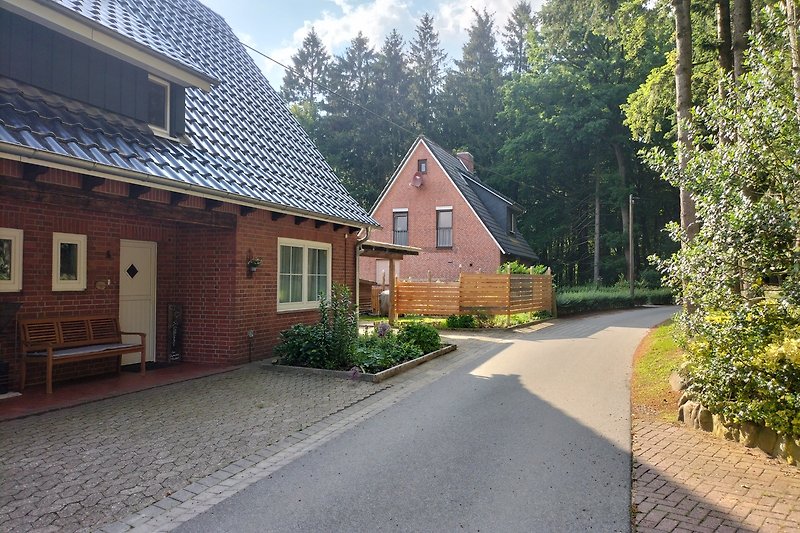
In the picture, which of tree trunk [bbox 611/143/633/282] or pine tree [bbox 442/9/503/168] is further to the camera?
pine tree [bbox 442/9/503/168]

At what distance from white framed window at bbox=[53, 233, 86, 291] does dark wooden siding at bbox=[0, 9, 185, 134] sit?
2002 millimetres

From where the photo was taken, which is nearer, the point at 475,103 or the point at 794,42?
the point at 794,42

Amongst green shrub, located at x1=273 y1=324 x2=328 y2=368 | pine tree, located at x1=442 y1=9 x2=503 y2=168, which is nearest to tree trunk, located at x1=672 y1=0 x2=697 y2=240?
green shrub, located at x1=273 y1=324 x2=328 y2=368

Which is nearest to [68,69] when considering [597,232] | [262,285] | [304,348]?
[262,285]

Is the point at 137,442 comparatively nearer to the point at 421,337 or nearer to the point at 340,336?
the point at 340,336

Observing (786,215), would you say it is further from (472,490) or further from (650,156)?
(472,490)

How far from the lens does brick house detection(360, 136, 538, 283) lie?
90.9ft

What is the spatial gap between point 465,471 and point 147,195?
557cm

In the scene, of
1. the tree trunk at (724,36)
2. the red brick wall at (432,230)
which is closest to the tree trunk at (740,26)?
the tree trunk at (724,36)

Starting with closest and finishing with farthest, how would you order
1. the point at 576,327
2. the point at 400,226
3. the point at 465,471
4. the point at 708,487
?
1. the point at 708,487
2. the point at 465,471
3. the point at 576,327
4. the point at 400,226

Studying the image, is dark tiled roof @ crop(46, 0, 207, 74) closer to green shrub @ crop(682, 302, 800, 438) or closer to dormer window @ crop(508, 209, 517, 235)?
green shrub @ crop(682, 302, 800, 438)

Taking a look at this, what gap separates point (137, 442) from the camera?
5426 millimetres

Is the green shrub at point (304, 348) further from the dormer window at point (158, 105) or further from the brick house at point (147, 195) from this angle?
the dormer window at point (158, 105)

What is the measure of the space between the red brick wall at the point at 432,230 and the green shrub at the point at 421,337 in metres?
15.6
